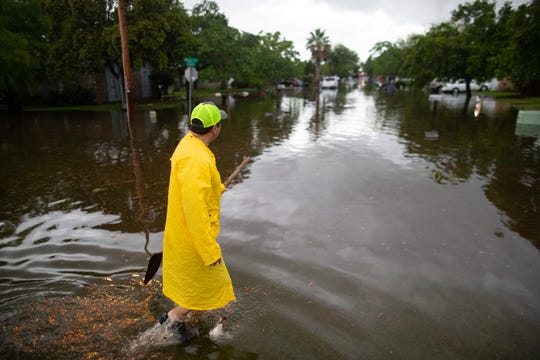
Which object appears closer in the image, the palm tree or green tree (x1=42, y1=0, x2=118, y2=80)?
green tree (x1=42, y1=0, x2=118, y2=80)

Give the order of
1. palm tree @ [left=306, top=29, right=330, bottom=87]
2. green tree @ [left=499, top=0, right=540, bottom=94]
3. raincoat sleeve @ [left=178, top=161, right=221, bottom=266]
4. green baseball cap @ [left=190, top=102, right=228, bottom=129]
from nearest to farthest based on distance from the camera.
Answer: raincoat sleeve @ [left=178, top=161, right=221, bottom=266]
green baseball cap @ [left=190, top=102, right=228, bottom=129]
green tree @ [left=499, top=0, right=540, bottom=94]
palm tree @ [left=306, top=29, right=330, bottom=87]

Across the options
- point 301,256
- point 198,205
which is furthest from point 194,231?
point 301,256

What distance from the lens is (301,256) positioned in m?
4.54

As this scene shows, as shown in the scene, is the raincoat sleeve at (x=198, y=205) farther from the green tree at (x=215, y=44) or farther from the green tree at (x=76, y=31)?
the green tree at (x=215, y=44)

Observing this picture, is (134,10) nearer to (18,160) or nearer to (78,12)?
(78,12)

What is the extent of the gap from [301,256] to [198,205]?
250 centimetres

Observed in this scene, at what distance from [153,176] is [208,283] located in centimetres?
571

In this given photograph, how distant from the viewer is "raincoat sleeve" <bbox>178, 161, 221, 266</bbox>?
2.33 metres

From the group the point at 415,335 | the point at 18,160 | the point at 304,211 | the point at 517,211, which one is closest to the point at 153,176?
the point at 304,211

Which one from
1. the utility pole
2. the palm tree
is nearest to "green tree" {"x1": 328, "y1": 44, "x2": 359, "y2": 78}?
the palm tree

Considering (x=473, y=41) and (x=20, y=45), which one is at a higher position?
(x=473, y=41)

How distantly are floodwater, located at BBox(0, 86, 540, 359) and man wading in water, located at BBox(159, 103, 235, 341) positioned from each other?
1.85 feet

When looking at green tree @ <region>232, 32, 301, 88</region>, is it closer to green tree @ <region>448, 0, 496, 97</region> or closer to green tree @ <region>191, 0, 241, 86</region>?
green tree @ <region>191, 0, 241, 86</region>

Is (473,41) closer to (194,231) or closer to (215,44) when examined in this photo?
(215,44)
